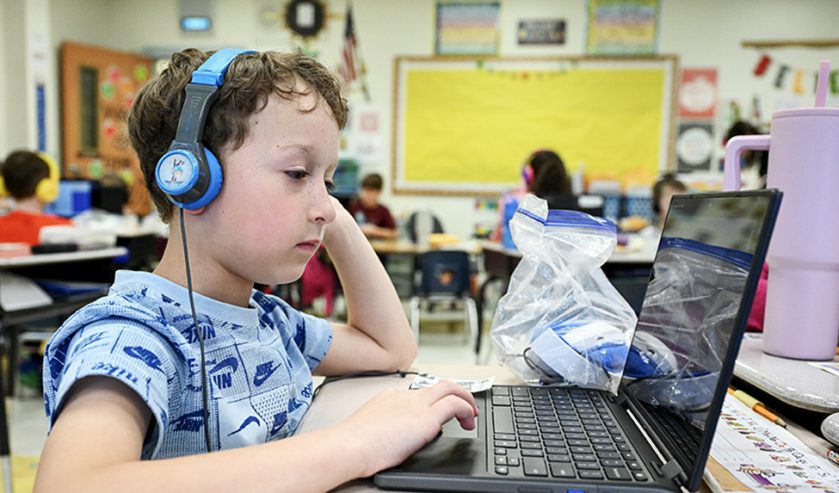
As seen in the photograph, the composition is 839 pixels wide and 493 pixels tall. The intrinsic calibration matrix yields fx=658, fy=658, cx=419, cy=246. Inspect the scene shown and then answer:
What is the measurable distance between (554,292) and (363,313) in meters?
0.29

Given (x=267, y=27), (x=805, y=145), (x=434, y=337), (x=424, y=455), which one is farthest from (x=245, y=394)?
(x=267, y=27)

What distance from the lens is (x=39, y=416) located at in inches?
107

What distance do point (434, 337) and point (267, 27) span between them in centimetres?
341

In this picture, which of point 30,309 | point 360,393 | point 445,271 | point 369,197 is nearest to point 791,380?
point 360,393

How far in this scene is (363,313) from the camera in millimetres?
1021

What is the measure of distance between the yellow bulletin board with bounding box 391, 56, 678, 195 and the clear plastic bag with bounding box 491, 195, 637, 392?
15.4ft

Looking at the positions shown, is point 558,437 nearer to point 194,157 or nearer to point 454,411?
point 454,411

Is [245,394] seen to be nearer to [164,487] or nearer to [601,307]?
[164,487]

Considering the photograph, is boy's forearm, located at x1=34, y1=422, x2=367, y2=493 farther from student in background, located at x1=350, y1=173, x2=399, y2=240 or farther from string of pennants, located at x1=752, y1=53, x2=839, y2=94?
string of pennants, located at x1=752, y1=53, x2=839, y2=94

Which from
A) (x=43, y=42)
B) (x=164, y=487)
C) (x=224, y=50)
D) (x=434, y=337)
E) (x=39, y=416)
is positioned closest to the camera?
(x=164, y=487)

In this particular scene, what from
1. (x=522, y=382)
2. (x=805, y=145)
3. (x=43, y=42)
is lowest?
(x=522, y=382)

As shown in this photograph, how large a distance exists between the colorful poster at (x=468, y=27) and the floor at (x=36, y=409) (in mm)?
2495

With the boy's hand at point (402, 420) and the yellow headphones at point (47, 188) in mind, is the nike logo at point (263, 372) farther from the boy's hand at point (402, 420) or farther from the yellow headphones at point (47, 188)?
the yellow headphones at point (47, 188)

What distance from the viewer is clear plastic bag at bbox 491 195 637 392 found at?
92 cm
